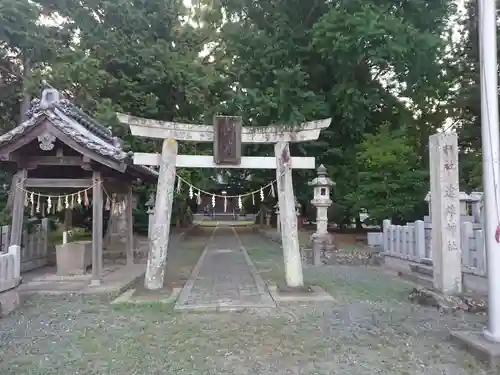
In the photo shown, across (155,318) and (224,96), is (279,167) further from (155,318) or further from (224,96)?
(224,96)

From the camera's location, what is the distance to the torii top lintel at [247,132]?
10289 millimetres

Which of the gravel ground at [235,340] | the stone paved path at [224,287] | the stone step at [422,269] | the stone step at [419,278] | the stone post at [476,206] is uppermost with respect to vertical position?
the stone post at [476,206]

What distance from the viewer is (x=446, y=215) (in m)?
9.77

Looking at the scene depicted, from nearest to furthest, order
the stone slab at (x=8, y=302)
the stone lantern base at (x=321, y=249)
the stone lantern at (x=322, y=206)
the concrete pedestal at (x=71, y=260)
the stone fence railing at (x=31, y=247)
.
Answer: the stone slab at (x=8, y=302) → the stone fence railing at (x=31, y=247) → the concrete pedestal at (x=71, y=260) → the stone lantern base at (x=321, y=249) → the stone lantern at (x=322, y=206)

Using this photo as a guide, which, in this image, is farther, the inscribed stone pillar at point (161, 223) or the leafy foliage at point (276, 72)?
the leafy foliage at point (276, 72)

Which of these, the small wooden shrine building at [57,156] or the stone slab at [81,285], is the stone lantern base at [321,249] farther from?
the small wooden shrine building at [57,156]

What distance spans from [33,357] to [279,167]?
21.3 feet

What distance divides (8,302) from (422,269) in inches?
386

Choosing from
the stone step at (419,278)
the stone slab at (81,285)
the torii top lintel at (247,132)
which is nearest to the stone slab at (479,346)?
the stone step at (419,278)

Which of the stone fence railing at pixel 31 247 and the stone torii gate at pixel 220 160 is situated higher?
the stone torii gate at pixel 220 160

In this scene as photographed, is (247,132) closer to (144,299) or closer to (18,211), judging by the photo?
(144,299)

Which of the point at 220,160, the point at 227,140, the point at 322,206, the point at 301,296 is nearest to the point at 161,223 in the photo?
the point at 220,160

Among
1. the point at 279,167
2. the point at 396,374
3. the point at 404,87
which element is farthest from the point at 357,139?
the point at 396,374

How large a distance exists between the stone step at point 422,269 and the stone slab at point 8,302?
9.53m
